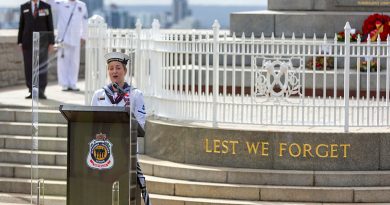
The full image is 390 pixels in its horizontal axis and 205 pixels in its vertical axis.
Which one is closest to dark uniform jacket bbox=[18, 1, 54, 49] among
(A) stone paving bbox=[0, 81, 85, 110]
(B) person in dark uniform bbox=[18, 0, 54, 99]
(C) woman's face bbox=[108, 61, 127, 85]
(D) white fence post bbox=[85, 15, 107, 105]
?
(B) person in dark uniform bbox=[18, 0, 54, 99]

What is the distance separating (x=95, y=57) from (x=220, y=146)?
9.53ft

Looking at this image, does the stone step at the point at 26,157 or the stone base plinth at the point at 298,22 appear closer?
the stone step at the point at 26,157

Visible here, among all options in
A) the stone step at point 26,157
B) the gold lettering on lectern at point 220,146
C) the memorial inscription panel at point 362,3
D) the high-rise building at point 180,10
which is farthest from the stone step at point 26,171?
the high-rise building at point 180,10

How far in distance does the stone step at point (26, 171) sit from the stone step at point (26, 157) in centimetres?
13

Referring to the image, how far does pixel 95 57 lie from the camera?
18.1 m

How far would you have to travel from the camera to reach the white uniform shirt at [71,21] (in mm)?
21344

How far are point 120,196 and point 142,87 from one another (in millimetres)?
5692

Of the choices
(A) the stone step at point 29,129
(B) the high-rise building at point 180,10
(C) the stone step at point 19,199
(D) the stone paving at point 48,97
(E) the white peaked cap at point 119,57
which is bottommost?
(C) the stone step at point 19,199

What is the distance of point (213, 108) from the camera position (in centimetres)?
1642

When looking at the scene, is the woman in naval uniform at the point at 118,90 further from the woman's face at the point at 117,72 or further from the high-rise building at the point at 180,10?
the high-rise building at the point at 180,10

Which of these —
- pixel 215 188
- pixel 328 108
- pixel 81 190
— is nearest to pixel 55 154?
pixel 215 188

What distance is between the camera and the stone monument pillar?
22.0m

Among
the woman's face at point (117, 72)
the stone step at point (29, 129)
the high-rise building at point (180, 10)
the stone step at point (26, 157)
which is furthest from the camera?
the high-rise building at point (180, 10)

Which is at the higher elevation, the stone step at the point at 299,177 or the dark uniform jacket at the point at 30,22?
the dark uniform jacket at the point at 30,22
